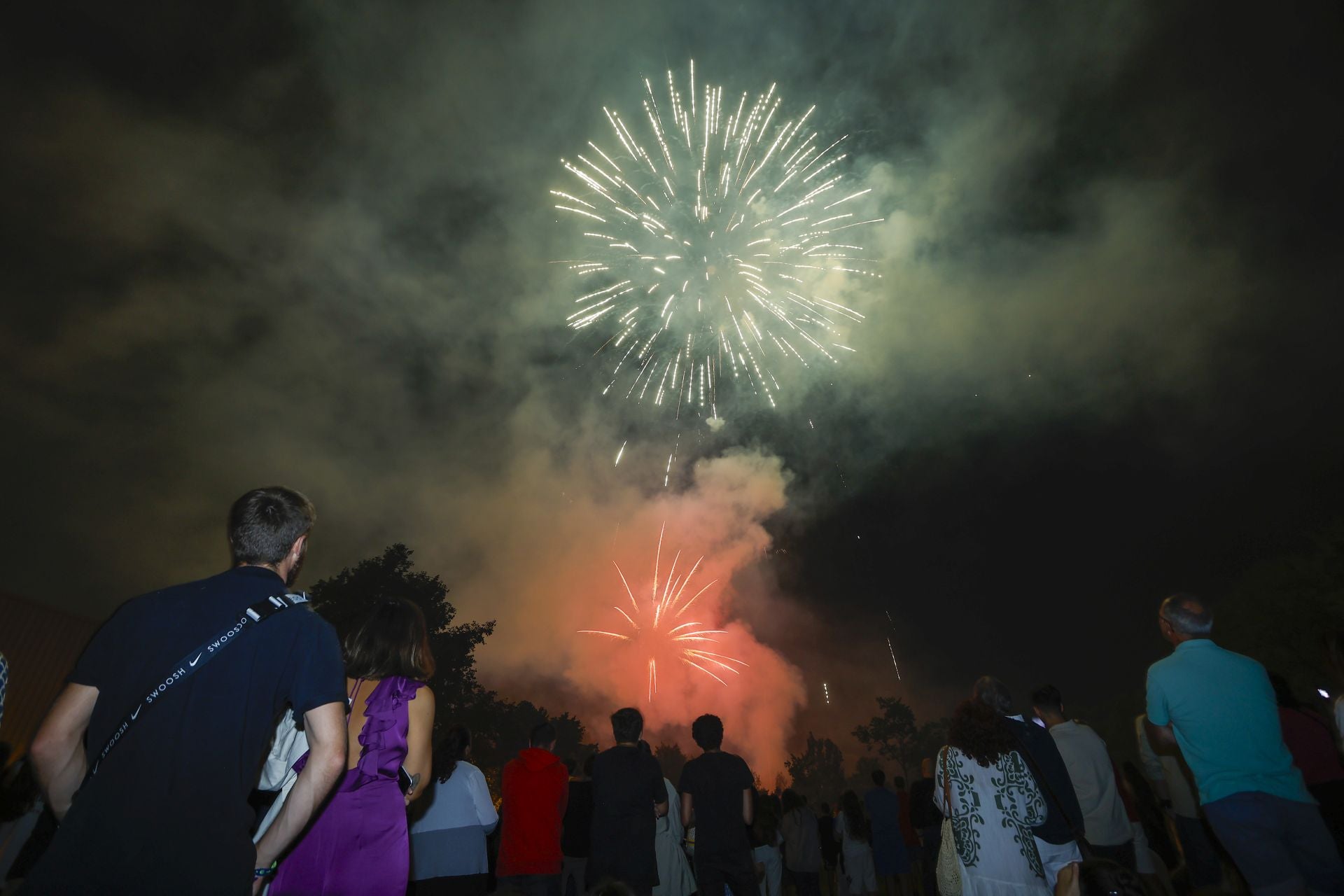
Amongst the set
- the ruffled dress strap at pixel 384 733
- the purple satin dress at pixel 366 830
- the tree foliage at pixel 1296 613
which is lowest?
the purple satin dress at pixel 366 830

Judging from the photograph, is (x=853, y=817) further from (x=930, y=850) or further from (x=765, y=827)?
(x=765, y=827)

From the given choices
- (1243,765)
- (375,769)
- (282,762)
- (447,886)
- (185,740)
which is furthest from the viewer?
(447,886)

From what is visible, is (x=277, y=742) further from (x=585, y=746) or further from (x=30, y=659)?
(x=585, y=746)

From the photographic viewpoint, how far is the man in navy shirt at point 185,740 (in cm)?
179

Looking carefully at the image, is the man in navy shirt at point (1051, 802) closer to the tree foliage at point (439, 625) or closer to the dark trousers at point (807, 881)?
the dark trousers at point (807, 881)

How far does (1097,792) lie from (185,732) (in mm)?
6486

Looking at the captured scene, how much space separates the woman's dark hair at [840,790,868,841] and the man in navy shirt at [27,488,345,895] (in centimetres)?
927

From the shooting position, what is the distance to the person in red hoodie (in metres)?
5.52

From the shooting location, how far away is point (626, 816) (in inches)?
203

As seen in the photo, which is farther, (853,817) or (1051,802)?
(853,817)

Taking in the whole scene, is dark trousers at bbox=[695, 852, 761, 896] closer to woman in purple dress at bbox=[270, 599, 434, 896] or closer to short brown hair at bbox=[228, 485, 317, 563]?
woman in purple dress at bbox=[270, 599, 434, 896]

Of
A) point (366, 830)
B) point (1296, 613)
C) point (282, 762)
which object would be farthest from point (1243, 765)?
point (1296, 613)

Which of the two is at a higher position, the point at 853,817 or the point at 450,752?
the point at 450,752

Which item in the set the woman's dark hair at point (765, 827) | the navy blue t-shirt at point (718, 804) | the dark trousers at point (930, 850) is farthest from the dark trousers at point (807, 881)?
the navy blue t-shirt at point (718, 804)
